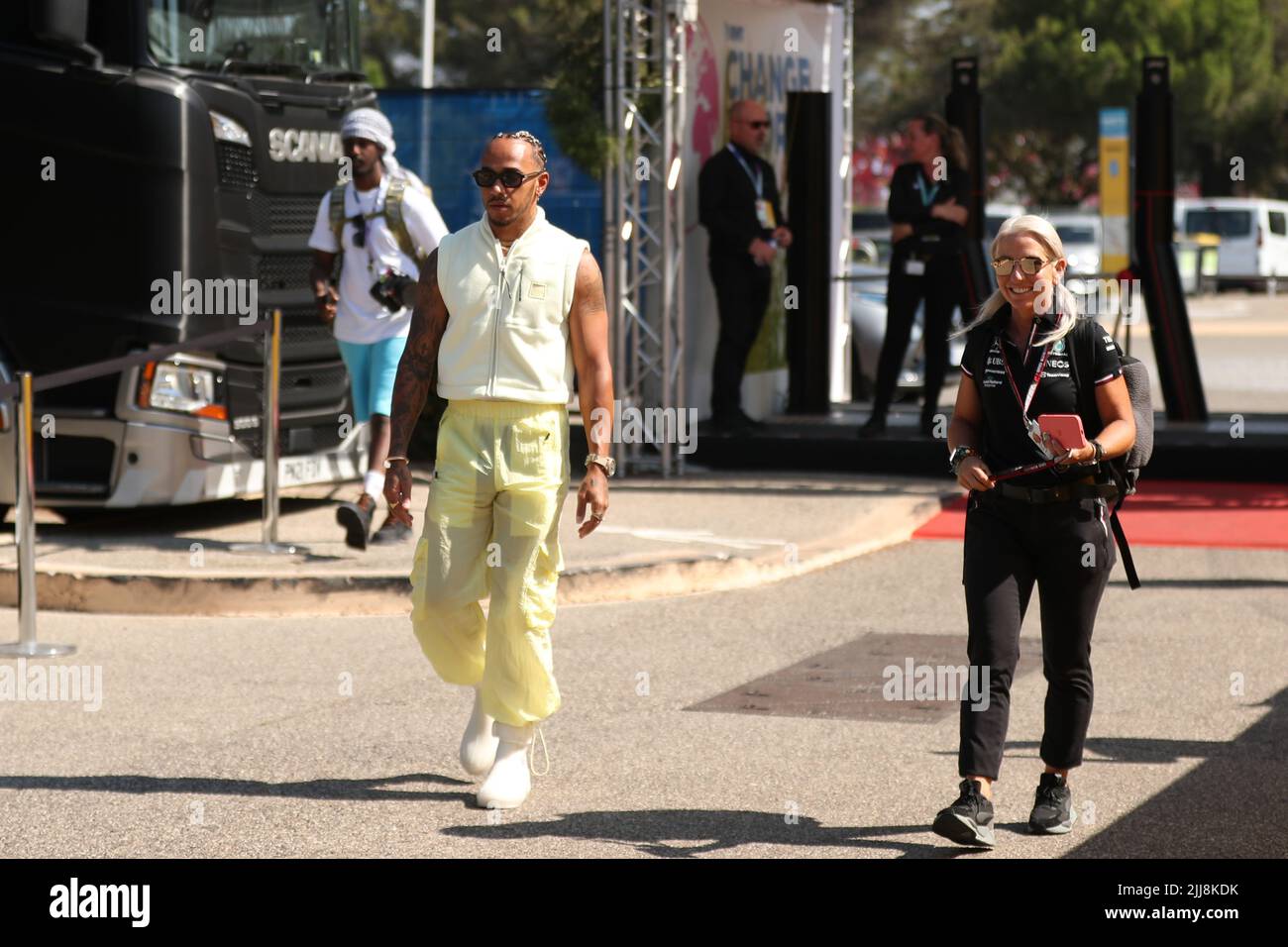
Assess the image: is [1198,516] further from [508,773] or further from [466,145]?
[508,773]

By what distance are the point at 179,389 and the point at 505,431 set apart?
4.68 metres

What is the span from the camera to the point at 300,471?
11211mm

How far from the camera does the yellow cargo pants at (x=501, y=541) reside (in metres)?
6.15

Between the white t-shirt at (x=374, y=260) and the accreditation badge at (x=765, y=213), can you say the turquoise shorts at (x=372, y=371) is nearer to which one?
the white t-shirt at (x=374, y=260)

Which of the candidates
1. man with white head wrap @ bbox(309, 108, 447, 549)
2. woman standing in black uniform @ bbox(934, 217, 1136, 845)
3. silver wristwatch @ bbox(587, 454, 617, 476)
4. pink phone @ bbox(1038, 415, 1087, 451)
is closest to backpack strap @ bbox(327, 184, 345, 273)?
man with white head wrap @ bbox(309, 108, 447, 549)

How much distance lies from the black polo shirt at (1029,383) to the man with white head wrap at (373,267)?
4.69 meters

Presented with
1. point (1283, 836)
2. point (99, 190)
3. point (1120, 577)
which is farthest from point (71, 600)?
A: point (1283, 836)

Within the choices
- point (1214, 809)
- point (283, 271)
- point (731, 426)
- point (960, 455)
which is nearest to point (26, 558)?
point (283, 271)

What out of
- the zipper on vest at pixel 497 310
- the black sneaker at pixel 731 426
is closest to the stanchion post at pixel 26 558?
the zipper on vest at pixel 497 310

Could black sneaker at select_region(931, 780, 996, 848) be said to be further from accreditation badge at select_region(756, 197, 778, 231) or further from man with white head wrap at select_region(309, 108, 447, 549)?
accreditation badge at select_region(756, 197, 778, 231)

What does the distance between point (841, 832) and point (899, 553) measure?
5.61 m

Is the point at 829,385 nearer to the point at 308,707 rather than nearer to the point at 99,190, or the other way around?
the point at 99,190

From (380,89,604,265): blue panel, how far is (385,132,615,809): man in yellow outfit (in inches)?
334

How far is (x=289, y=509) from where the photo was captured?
12008mm
